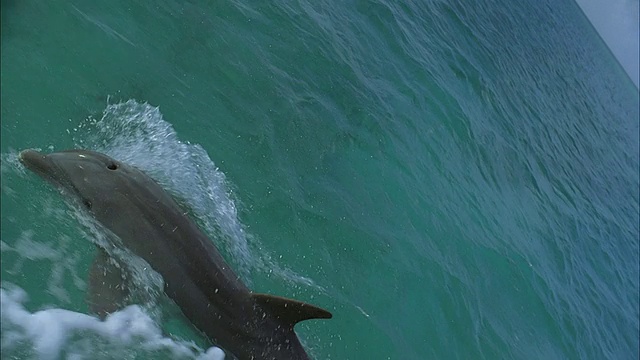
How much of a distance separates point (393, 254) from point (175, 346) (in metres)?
4.66

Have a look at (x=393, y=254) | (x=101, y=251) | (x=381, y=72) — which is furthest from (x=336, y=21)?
(x=101, y=251)

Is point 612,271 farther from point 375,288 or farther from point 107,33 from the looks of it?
point 107,33

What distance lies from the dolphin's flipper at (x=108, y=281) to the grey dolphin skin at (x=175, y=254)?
2cm

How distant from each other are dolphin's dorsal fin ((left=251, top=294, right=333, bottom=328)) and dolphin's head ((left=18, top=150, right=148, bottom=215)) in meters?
1.50

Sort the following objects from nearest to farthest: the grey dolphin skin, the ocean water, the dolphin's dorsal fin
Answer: the dolphin's dorsal fin < the grey dolphin skin < the ocean water

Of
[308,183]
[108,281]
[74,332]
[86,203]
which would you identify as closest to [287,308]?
[108,281]

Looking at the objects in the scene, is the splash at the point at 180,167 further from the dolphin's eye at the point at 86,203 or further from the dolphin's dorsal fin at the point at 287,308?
the dolphin's dorsal fin at the point at 287,308

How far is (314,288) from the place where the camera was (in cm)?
870

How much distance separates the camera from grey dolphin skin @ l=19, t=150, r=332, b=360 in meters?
6.36

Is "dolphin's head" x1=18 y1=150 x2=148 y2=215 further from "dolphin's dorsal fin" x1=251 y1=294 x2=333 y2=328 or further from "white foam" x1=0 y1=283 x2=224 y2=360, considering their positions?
"dolphin's dorsal fin" x1=251 y1=294 x2=333 y2=328

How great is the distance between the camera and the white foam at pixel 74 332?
18.8 feet

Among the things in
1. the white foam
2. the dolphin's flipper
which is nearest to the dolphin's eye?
the dolphin's flipper

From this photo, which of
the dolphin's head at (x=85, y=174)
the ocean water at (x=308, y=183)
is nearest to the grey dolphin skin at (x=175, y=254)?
the dolphin's head at (x=85, y=174)

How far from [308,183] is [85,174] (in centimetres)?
410
